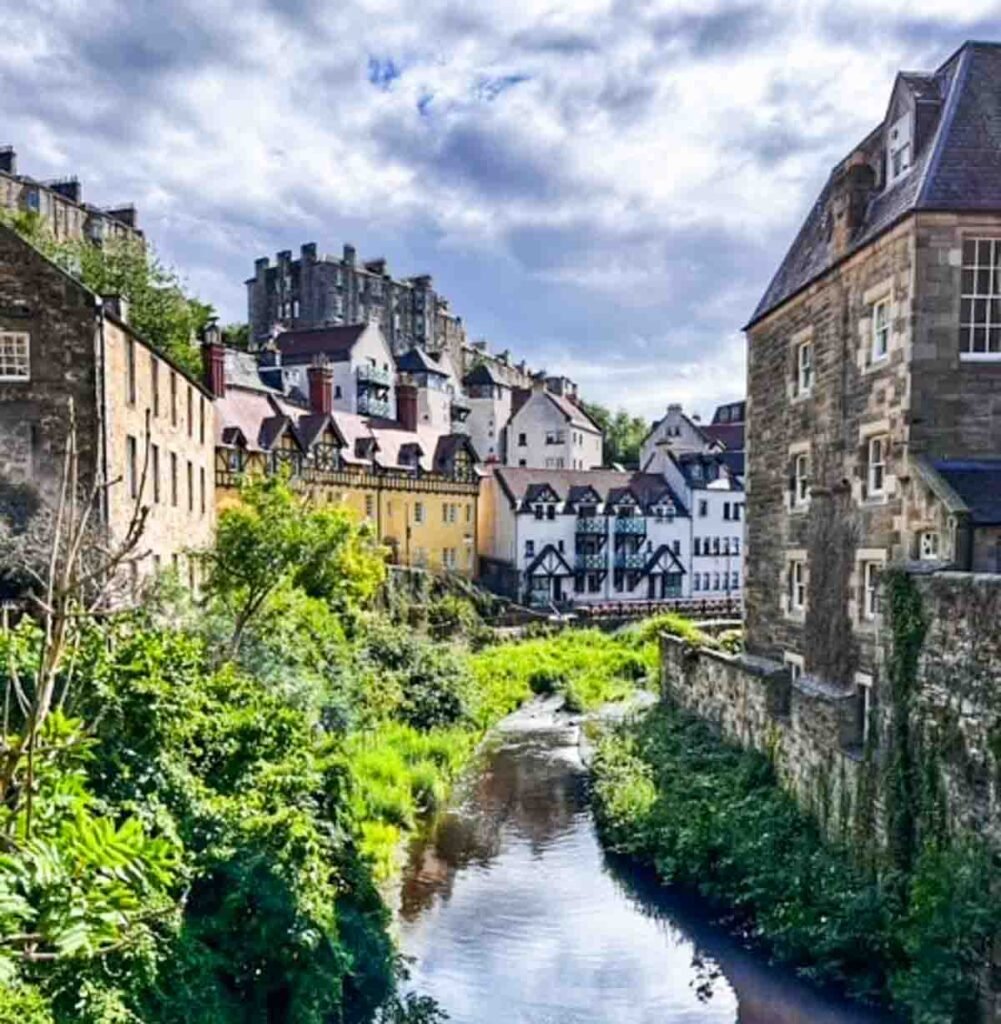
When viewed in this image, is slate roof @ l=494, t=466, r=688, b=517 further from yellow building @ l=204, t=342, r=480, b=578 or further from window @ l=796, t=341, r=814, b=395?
window @ l=796, t=341, r=814, b=395

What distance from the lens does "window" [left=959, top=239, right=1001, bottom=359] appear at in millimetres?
15227

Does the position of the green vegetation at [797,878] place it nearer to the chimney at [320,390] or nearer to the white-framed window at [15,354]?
the white-framed window at [15,354]

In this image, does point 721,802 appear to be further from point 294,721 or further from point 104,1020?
point 104,1020

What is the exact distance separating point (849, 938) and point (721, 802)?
18.0 feet

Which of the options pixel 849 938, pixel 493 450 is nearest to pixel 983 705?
pixel 849 938

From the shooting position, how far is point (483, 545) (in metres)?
52.8

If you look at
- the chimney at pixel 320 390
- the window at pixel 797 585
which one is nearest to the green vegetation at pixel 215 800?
the window at pixel 797 585

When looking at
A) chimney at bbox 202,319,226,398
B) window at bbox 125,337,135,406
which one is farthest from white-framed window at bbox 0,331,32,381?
chimney at bbox 202,319,226,398

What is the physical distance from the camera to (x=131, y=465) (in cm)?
2183

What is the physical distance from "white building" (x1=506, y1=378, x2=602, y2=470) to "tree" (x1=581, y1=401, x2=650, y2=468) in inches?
830

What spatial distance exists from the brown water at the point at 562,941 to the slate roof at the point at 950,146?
13.4 m

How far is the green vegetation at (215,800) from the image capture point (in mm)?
4117

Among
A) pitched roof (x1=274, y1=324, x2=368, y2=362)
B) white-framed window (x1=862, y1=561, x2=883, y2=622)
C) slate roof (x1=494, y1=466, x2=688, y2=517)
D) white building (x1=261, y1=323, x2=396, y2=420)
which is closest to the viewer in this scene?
white-framed window (x1=862, y1=561, x2=883, y2=622)

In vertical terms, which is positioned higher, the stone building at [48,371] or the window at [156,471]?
the stone building at [48,371]
